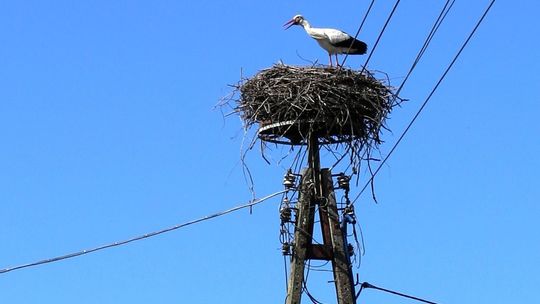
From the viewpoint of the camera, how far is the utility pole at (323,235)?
8.44 meters

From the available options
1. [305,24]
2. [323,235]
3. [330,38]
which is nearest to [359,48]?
[330,38]

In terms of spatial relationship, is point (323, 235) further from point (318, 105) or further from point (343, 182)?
point (318, 105)

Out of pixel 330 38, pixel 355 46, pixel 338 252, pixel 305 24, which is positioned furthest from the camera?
pixel 305 24

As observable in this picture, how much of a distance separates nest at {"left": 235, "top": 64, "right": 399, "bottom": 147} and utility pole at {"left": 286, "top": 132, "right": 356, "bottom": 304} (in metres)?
0.25

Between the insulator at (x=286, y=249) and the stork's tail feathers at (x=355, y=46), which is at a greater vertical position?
the stork's tail feathers at (x=355, y=46)

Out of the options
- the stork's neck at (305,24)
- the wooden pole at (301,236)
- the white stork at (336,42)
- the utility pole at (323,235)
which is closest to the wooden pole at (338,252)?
the utility pole at (323,235)

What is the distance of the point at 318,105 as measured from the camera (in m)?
9.20

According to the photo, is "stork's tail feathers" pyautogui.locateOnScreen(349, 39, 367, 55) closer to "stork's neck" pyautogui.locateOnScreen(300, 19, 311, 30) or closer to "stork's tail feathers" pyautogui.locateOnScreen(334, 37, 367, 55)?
"stork's tail feathers" pyautogui.locateOnScreen(334, 37, 367, 55)

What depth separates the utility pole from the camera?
8438mm

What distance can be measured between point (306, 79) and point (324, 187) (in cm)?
120

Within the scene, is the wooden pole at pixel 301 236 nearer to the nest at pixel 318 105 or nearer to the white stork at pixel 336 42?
the nest at pixel 318 105

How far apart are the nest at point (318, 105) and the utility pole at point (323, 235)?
0.82 feet

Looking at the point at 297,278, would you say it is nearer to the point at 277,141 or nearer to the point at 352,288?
the point at 352,288

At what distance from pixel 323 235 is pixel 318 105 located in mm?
1026
